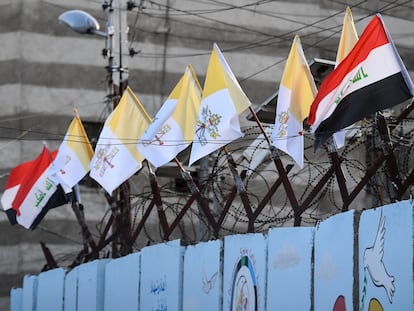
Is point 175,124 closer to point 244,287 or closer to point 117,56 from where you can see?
point 244,287

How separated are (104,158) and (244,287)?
4932 mm

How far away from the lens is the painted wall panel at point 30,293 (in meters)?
22.6

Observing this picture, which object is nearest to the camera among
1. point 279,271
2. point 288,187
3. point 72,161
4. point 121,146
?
point 279,271

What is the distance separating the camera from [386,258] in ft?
33.3

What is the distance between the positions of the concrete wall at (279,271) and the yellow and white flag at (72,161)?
5.50 ft

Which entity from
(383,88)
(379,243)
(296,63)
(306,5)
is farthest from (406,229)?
(306,5)

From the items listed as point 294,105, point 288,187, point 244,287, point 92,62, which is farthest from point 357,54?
point 92,62

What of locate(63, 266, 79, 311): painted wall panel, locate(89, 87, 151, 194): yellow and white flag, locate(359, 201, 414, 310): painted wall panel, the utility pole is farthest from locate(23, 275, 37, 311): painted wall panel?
locate(359, 201, 414, 310): painted wall panel

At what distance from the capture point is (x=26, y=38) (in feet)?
90.1

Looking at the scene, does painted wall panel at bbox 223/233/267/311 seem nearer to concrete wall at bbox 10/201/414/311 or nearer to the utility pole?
concrete wall at bbox 10/201/414/311

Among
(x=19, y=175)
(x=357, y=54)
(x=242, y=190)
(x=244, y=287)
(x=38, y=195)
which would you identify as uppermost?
(x=19, y=175)

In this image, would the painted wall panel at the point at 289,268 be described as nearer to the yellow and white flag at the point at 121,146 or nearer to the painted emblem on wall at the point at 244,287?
the painted emblem on wall at the point at 244,287

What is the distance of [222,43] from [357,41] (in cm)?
1624

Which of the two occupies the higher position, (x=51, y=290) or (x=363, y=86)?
(x=363, y=86)
